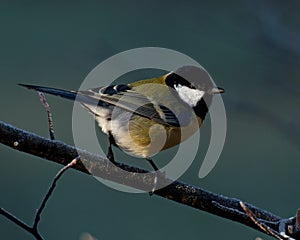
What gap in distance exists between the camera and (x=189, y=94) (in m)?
2.98

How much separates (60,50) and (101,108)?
3062 mm

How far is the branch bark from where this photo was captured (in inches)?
82.6

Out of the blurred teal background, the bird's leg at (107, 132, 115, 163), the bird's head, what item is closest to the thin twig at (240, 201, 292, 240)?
the bird's leg at (107, 132, 115, 163)

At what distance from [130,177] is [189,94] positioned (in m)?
0.78

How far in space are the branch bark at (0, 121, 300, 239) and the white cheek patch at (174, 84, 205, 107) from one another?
62cm

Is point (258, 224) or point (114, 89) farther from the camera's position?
point (114, 89)

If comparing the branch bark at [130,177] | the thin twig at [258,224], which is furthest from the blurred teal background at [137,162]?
the thin twig at [258,224]

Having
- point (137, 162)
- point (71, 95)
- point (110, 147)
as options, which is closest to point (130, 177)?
point (110, 147)

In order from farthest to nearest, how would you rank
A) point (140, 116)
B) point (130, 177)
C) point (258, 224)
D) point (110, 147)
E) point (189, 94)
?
point (189, 94), point (140, 116), point (110, 147), point (130, 177), point (258, 224)

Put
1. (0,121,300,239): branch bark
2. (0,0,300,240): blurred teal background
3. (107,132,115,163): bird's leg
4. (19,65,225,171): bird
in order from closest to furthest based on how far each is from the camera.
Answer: (0,121,300,239): branch bark, (107,132,115,163): bird's leg, (19,65,225,171): bird, (0,0,300,240): blurred teal background

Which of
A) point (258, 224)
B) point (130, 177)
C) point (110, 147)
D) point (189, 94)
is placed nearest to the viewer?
point (258, 224)

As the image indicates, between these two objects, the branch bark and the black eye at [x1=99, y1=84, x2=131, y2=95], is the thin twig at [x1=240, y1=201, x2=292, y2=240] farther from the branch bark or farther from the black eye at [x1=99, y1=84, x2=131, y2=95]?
the black eye at [x1=99, y1=84, x2=131, y2=95]

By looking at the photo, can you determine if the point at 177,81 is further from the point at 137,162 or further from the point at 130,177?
the point at 137,162

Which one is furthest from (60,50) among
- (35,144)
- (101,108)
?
(35,144)
